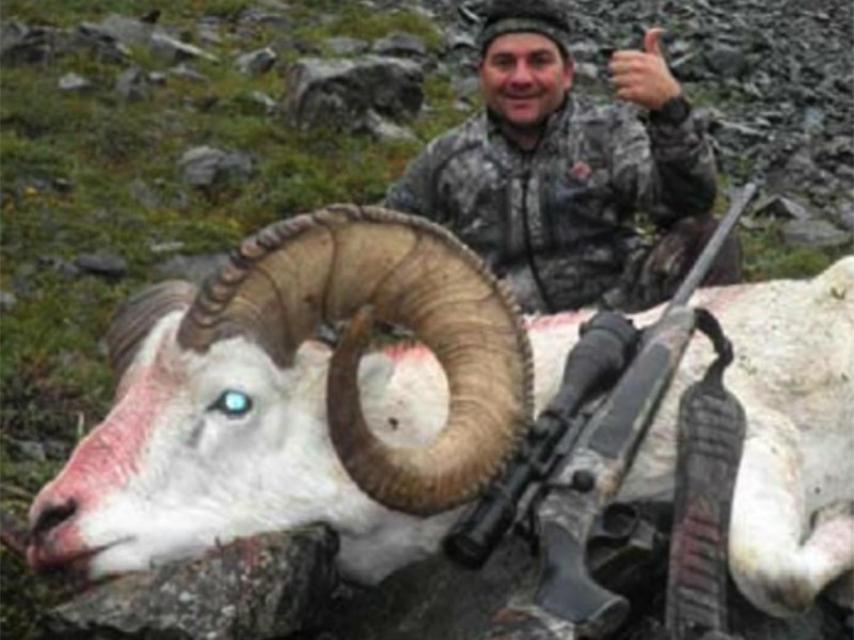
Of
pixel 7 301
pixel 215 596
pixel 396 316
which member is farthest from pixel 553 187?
pixel 7 301

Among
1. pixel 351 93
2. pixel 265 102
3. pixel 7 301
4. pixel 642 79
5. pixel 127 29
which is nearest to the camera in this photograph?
pixel 642 79

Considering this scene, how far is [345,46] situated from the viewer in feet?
69.5

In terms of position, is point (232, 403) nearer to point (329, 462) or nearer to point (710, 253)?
point (329, 462)

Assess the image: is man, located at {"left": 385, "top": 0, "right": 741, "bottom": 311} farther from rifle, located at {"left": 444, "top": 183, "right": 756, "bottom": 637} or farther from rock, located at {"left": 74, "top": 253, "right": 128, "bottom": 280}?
rock, located at {"left": 74, "top": 253, "right": 128, "bottom": 280}

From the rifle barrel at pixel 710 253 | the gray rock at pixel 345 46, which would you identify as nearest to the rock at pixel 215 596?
the rifle barrel at pixel 710 253

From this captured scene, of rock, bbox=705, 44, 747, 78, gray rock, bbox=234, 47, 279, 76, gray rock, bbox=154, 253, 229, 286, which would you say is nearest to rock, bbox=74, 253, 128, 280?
gray rock, bbox=154, 253, 229, 286

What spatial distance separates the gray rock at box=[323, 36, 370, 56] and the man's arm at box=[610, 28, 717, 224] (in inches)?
472

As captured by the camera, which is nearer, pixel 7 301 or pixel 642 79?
pixel 642 79

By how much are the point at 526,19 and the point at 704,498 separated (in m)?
3.50

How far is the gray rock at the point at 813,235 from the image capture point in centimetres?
1501

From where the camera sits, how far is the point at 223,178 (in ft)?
49.6

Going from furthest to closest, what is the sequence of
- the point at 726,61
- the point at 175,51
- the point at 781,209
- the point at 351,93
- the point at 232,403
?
the point at 726,61
the point at 175,51
the point at 351,93
the point at 781,209
the point at 232,403

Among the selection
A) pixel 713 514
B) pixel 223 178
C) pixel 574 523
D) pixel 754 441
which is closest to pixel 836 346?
pixel 754 441

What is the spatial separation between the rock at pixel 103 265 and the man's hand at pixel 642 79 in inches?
202
